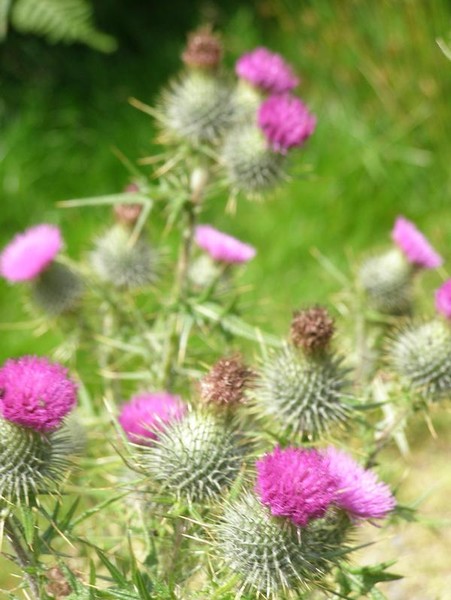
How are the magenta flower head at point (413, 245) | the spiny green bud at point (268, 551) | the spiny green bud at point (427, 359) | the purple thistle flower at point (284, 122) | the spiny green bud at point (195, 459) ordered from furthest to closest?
the magenta flower head at point (413, 245) → the purple thistle flower at point (284, 122) → the spiny green bud at point (427, 359) → the spiny green bud at point (195, 459) → the spiny green bud at point (268, 551)

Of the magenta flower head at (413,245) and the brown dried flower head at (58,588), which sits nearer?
the brown dried flower head at (58,588)

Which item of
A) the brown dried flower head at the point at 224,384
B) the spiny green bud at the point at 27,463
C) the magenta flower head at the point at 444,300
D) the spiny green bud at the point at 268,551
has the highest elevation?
the magenta flower head at the point at 444,300

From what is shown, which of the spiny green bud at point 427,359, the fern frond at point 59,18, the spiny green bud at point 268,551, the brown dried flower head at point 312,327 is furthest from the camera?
the fern frond at point 59,18

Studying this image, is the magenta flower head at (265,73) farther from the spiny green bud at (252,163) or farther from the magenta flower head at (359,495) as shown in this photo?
the magenta flower head at (359,495)

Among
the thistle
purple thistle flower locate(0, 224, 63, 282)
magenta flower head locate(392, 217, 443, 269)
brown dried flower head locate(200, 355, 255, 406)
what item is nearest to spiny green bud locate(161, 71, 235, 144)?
purple thistle flower locate(0, 224, 63, 282)

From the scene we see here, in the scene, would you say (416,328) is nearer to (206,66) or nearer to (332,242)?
(206,66)

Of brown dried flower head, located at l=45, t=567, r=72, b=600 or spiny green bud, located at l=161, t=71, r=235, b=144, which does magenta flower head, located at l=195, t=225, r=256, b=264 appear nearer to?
spiny green bud, located at l=161, t=71, r=235, b=144

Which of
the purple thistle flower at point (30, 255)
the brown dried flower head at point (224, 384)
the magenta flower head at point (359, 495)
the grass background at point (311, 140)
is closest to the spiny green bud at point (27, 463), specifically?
the brown dried flower head at point (224, 384)

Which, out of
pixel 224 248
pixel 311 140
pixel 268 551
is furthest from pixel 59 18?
pixel 268 551
